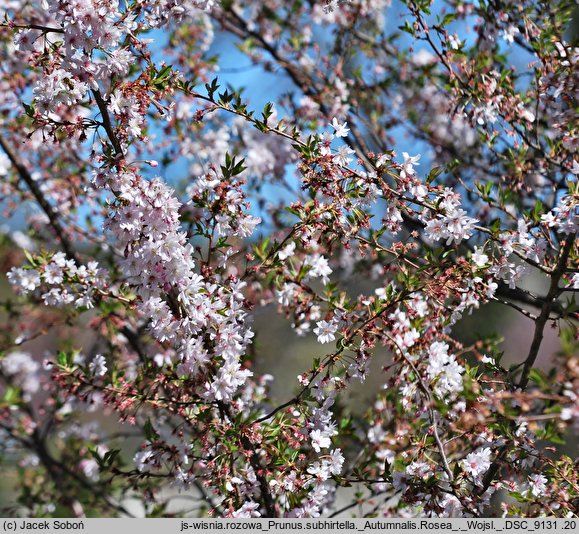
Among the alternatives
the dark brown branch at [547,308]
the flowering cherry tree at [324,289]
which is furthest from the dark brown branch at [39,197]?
the dark brown branch at [547,308]

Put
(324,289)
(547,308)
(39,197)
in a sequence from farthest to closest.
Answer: (39,197), (324,289), (547,308)

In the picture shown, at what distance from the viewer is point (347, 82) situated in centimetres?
461

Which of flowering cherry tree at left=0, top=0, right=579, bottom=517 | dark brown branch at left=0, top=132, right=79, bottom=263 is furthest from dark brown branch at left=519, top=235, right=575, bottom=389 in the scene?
dark brown branch at left=0, top=132, right=79, bottom=263

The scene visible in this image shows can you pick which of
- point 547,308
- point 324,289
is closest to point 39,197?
point 324,289

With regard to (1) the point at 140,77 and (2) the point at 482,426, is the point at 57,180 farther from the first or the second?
(2) the point at 482,426

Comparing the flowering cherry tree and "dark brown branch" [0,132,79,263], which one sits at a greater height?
"dark brown branch" [0,132,79,263]

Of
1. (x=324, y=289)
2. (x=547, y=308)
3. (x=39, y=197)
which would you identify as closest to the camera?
(x=547, y=308)

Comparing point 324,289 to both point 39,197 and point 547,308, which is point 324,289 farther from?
point 39,197

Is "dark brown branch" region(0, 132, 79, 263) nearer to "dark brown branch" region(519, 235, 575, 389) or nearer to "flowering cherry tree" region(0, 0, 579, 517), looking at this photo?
"flowering cherry tree" region(0, 0, 579, 517)

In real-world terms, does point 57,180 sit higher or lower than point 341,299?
higher

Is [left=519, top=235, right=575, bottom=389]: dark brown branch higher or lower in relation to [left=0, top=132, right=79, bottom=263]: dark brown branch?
lower

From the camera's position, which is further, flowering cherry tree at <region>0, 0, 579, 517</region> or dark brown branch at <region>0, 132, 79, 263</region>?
dark brown branch at <region>0, 132, 79, 263</region>

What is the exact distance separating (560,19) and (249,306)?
253 centimetres
